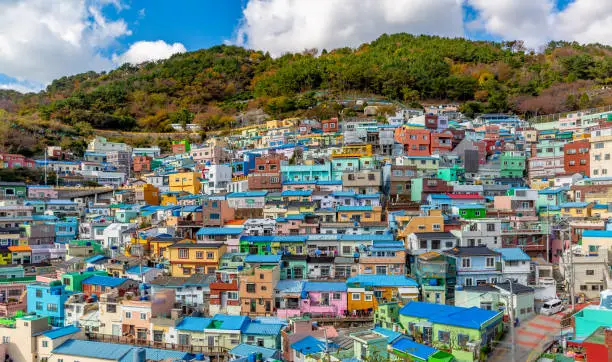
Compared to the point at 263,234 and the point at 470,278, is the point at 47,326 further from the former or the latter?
the point at 470,278

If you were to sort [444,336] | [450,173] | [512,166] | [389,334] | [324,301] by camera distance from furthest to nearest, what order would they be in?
[512,166] < [450,173] < [324,301] < [389,334] < [444,336]

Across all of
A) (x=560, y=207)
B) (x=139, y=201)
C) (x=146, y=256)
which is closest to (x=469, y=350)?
(x=560, y=207)

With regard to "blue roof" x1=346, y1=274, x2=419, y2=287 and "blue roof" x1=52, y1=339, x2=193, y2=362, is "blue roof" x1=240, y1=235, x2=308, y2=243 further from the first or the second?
"blue roof" x1=52, y1=339, x2=193, y2=362

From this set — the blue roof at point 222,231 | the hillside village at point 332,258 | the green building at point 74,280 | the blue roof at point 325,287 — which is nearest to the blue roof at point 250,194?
the hillside village at point 332,258

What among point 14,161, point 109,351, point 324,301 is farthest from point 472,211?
point 14,161

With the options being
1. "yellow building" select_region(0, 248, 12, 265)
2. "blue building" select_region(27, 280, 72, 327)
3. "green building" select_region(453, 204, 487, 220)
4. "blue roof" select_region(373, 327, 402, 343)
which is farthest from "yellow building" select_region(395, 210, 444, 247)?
"yellow building" select_region(0, 248, 12, 265)

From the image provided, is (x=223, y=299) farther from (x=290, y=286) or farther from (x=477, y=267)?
(x=477, y=267)
